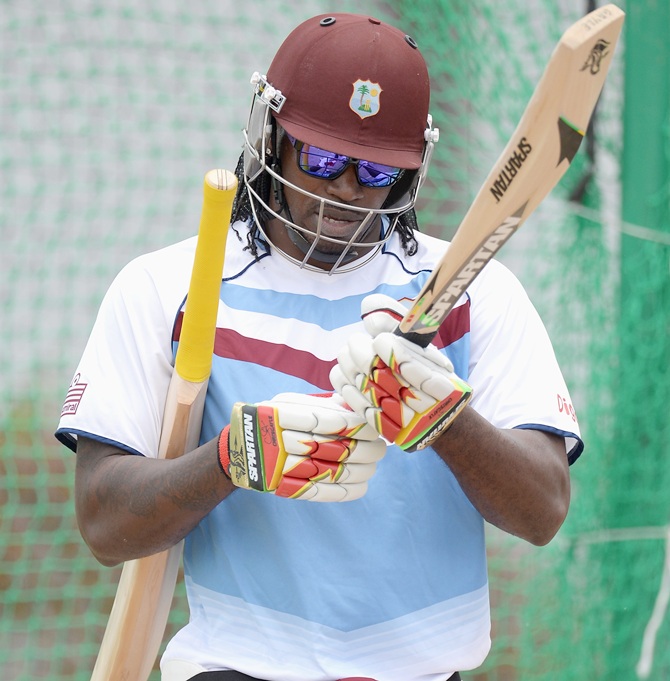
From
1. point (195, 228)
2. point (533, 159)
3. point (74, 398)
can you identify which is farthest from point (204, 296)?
point (195, 228)

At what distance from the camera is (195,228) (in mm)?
3105

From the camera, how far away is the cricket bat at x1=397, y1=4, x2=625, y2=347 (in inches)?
45.7

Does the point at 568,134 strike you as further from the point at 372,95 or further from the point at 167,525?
the point at 167,525

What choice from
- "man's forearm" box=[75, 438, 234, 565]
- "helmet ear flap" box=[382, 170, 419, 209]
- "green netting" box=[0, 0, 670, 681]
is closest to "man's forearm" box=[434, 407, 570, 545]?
"man's forearm" box=[75, 438, 234, 565]

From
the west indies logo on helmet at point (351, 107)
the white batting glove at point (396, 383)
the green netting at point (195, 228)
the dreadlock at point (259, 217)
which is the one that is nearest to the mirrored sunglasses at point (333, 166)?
the west indies logo on helmet at point (351, 107)

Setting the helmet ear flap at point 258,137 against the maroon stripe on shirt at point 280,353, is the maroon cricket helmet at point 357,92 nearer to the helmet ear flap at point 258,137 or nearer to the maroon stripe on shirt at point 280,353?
the helmet ear flap at point 258,137

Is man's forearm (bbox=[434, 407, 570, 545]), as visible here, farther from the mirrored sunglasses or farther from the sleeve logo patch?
the sleeve logo patch

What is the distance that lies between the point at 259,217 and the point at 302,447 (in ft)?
1.85

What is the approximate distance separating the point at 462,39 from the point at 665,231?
767 millimetres

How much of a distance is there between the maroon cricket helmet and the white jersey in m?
0.22

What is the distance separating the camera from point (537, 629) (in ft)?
10.5

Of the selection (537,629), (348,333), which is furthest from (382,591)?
(537,629)

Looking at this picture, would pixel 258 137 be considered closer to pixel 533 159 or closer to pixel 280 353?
pixel 280 353

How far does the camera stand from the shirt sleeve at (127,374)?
171cm
